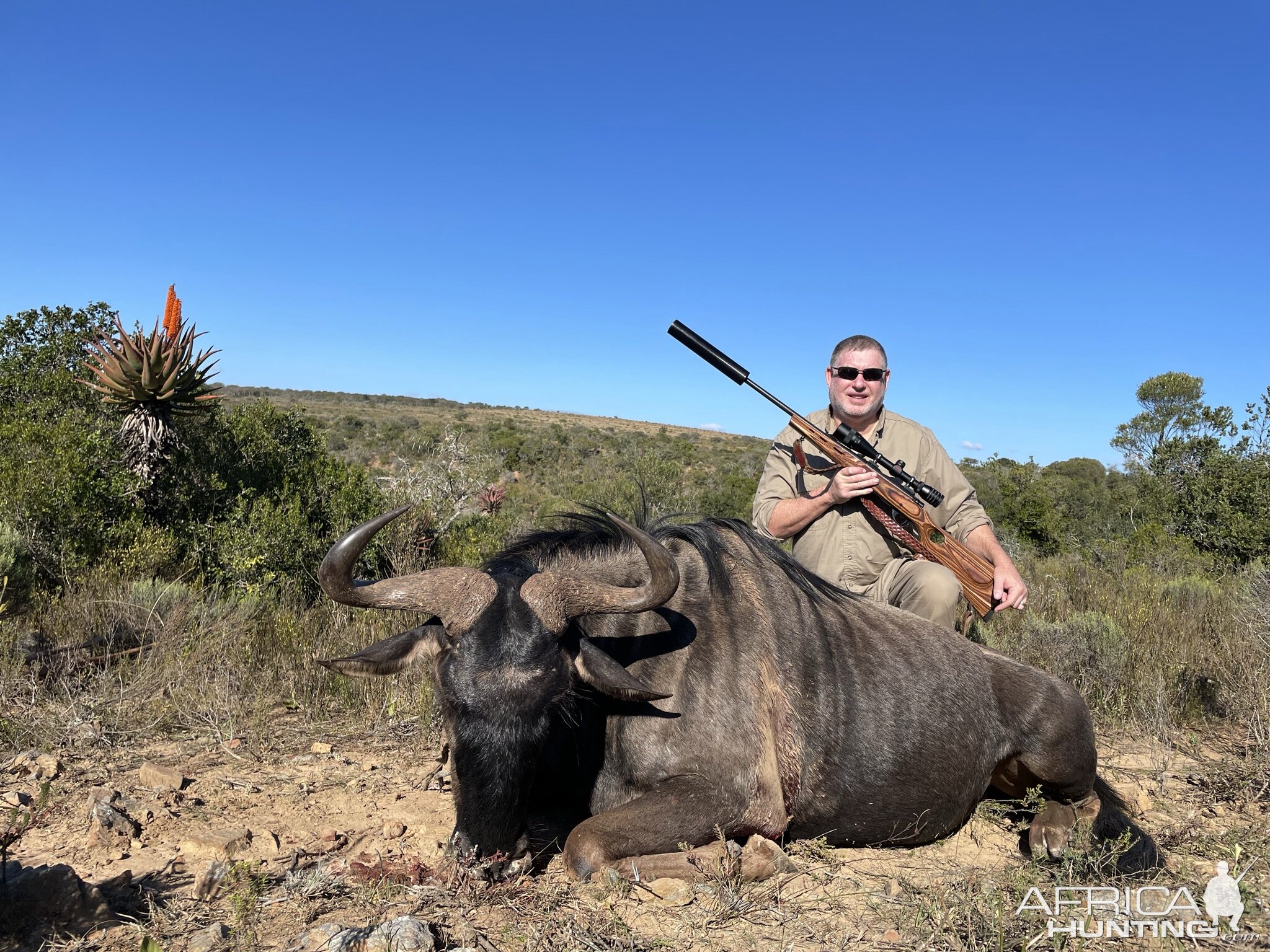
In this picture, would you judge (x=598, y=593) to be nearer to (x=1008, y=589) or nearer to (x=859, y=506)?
(x=859, y=506)

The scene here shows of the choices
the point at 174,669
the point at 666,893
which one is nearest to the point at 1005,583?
the point at 666,893

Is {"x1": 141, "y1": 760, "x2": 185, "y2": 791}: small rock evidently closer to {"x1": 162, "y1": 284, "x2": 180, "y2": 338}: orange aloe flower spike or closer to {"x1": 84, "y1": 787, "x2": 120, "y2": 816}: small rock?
{"x1": 84, "y1": 787, "x2": 120, "y2": 816}: small rock

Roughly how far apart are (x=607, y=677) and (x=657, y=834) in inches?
26.7

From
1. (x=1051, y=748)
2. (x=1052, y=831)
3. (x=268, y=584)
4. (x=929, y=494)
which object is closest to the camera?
(x=1052, y=831)

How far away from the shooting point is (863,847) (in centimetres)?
390

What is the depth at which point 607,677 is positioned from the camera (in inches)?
127

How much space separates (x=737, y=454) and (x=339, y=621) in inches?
1358

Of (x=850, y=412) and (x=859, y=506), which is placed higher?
(x=850, y=412)

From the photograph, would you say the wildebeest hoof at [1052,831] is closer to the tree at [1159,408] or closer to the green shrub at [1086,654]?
the green shrub at [1086,654]

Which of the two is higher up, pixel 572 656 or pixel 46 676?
pixel 572 656

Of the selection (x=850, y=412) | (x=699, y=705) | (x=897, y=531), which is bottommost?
(x=699, y=705)

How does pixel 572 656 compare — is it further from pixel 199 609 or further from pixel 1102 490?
pixel 1102 490

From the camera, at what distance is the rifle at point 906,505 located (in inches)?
189

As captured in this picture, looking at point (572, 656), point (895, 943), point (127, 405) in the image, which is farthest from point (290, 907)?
point (127, 405)
